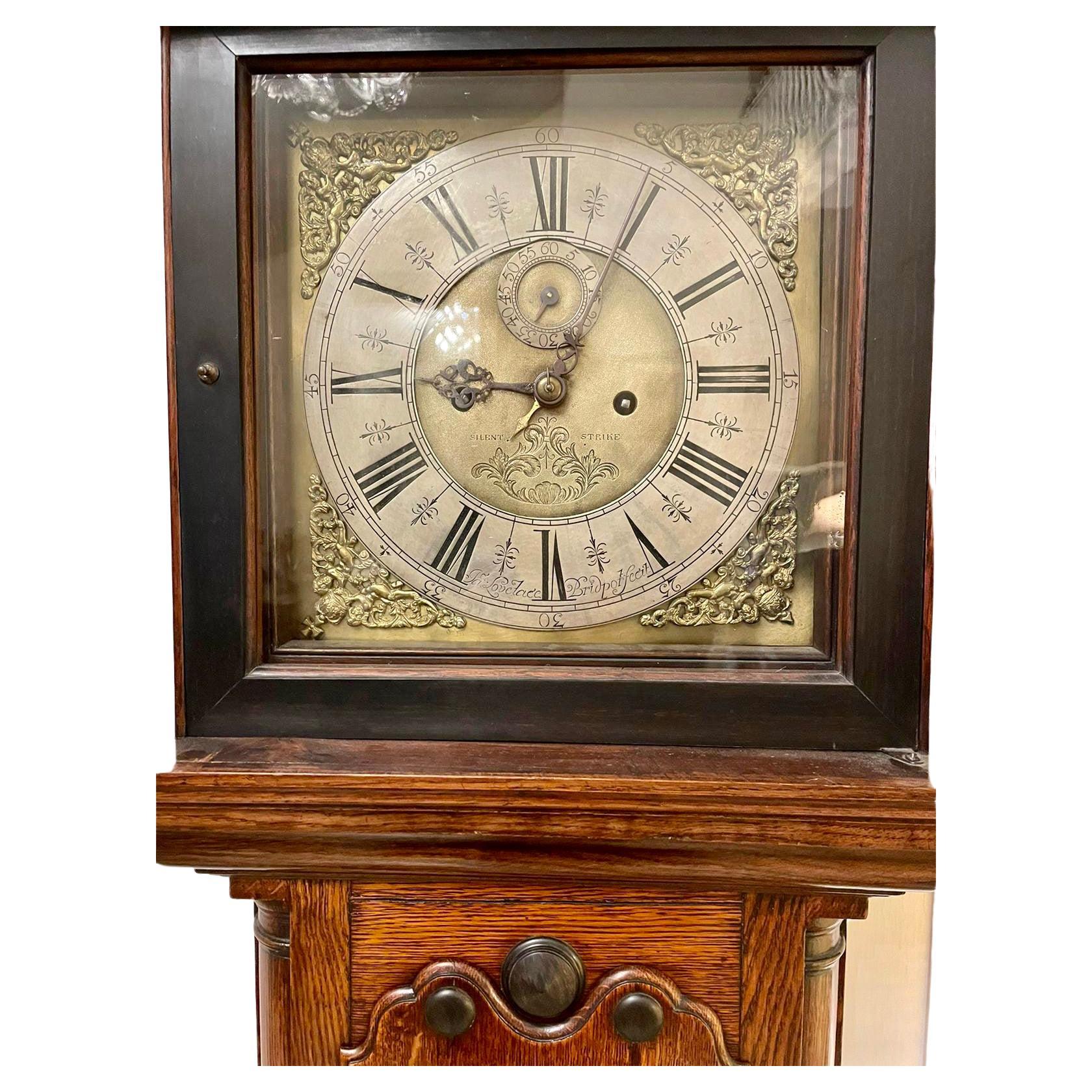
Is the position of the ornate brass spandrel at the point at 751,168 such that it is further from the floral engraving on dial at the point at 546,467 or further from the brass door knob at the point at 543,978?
the brass door knob at the point at 543,978

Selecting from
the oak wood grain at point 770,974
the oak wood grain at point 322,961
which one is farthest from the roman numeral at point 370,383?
the oak wood grain at point 770,974

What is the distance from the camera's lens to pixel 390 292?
83cm

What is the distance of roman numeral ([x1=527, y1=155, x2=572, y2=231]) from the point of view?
819mm

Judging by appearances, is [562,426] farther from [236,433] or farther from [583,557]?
[236,433]

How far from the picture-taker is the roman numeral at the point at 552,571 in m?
0.85

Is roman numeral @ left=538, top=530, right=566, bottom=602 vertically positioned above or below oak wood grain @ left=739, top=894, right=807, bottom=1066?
above

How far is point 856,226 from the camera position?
0.80 meters

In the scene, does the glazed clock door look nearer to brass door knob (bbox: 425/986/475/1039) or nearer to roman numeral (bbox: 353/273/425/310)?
roman numeral (bbox: 353/273/425/310)

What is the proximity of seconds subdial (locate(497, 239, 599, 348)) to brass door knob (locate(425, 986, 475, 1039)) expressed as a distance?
592mm

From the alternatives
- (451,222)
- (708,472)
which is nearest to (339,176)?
(451,222)

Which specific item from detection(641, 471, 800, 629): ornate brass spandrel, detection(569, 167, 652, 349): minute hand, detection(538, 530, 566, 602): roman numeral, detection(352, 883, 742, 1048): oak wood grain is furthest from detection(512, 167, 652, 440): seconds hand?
detection(352, 883, 742, 1048): oak wood grain

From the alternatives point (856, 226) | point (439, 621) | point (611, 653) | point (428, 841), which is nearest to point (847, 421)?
point (856, 226)

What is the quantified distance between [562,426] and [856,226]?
0.32 metres

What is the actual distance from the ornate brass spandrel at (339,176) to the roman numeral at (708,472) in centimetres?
36
